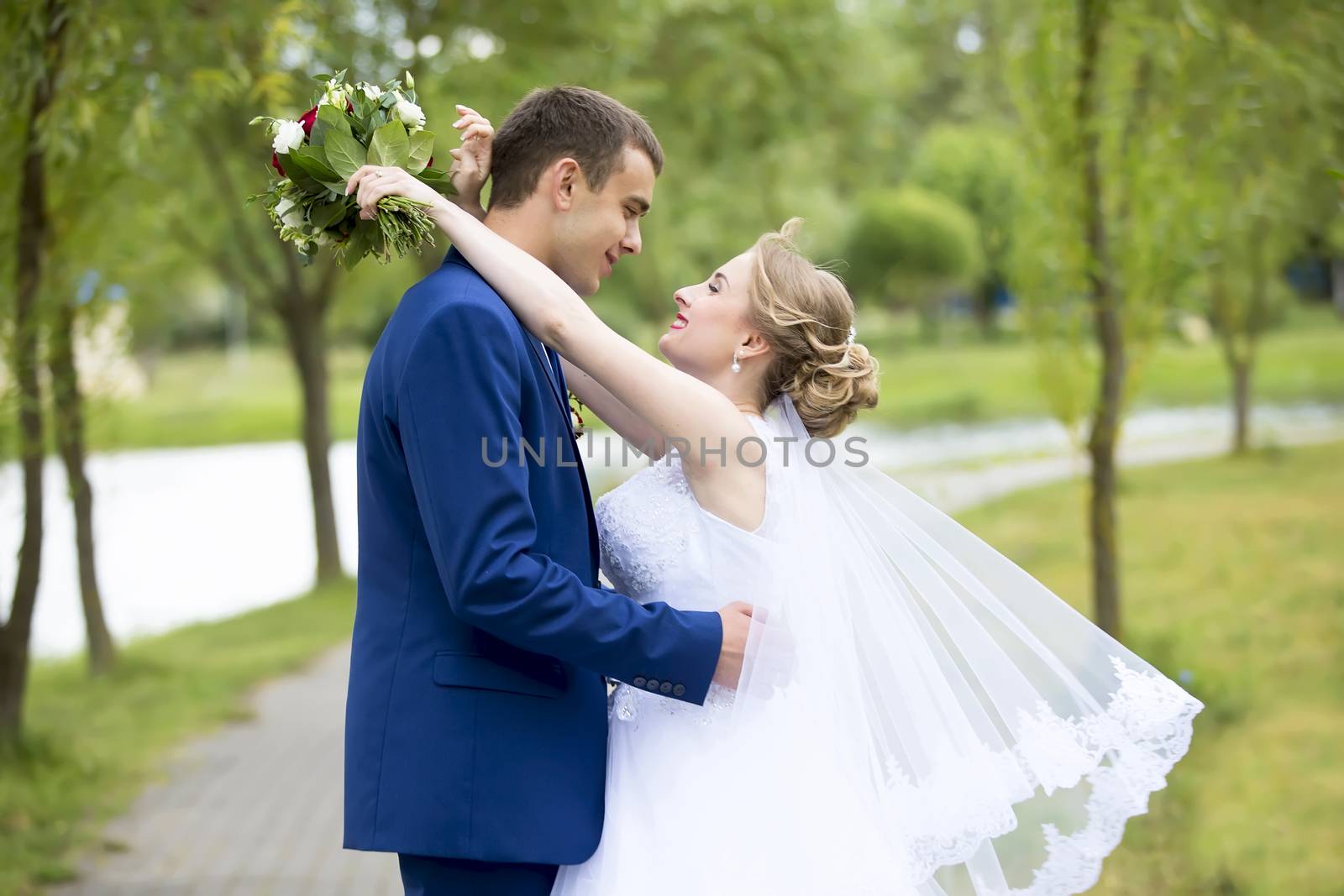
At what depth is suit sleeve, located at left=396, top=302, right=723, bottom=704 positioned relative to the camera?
2.08m

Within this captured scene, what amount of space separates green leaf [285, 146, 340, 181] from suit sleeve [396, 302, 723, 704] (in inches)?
16.7

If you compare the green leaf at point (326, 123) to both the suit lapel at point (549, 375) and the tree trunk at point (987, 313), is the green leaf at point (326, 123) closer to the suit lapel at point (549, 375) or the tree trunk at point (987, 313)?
the suit lapel at point (549, 375)

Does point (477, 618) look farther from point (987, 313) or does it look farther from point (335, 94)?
point (987, 313)

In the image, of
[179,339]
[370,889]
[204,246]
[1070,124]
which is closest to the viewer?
[370,889]

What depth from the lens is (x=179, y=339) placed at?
51.5 meters

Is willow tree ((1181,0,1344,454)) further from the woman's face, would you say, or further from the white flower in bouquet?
the white flower in bouquet

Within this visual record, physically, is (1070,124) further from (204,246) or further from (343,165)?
(204,246)

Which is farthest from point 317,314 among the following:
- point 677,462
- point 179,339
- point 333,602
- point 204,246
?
point 179,339

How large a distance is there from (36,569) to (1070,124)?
18.3 ft

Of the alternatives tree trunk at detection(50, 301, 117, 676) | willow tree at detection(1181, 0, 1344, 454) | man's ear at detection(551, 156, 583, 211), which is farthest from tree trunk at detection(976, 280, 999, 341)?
man's ear at detection(551, 156, 583, 211)

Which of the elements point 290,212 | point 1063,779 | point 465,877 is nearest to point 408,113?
point 290,212

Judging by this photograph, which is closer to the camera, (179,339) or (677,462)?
(677,462)

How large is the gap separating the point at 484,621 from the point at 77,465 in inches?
316

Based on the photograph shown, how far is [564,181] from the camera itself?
8.09 feet
